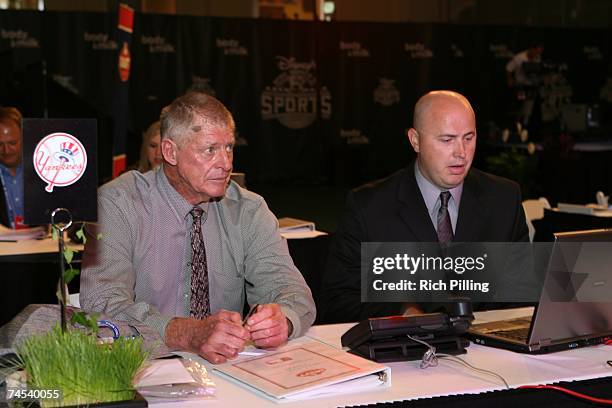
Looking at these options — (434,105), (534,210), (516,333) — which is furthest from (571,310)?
(534,210)

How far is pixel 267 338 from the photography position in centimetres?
250

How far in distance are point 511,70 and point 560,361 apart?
10708 millimetres

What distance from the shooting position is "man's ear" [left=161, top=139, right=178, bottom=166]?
9.60 ft

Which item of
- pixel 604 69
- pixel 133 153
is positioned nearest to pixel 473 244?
pixel 133 153

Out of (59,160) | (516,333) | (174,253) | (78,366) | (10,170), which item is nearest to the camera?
(78,366)

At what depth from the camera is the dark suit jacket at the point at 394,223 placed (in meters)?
3.38

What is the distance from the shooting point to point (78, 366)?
5.84 ft

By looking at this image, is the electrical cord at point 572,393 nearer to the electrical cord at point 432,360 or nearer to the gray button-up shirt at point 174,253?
the electrical cord at point 432,360

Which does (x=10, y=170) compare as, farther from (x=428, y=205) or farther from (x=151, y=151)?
(x=428, y=205)

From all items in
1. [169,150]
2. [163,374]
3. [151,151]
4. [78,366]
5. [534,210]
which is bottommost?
[534,210]

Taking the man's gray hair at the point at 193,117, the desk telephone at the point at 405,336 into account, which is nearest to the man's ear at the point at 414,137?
the man's gray hair at the point at 193,117

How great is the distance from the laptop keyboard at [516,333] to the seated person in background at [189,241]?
0.59 meters

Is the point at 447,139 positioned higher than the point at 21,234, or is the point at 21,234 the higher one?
the point at 447,139

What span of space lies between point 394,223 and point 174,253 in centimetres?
88
